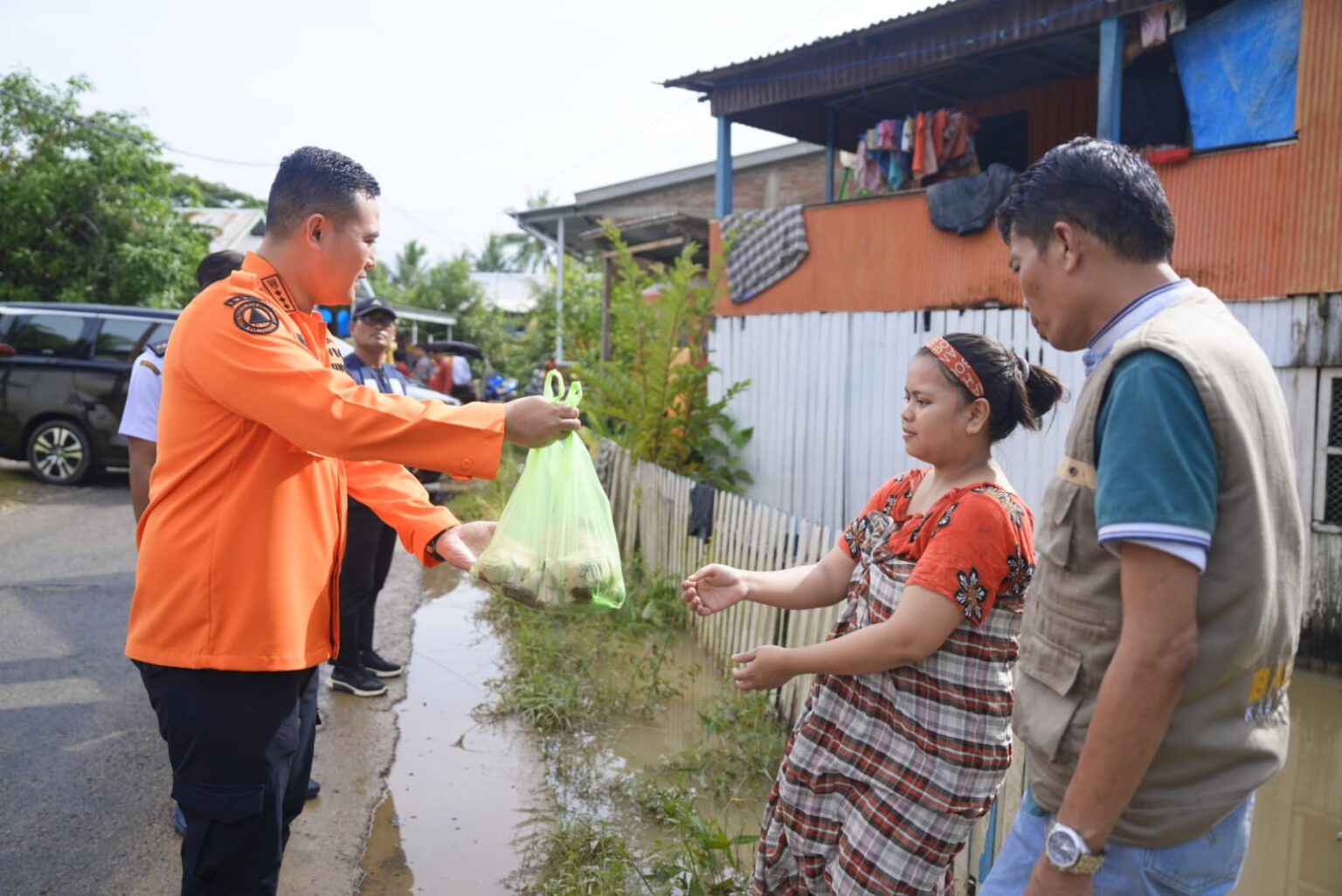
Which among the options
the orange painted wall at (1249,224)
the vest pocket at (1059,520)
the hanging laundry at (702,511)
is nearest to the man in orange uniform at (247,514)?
the vest pocket at (1059,520)

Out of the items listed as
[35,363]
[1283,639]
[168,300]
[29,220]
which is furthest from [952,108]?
[29,220]

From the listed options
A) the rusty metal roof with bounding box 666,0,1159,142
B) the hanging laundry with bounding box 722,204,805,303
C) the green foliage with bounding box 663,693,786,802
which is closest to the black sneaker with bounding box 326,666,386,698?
the green foliage with bounding box 663,693,786,802

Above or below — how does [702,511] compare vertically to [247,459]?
below

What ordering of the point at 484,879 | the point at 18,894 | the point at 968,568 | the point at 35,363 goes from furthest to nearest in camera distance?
the point at 35,363
the point at 484,879
the point at 18,894
the point at 968,568

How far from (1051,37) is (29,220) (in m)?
17.1

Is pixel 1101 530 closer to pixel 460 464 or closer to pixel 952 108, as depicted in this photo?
pixel 460 464

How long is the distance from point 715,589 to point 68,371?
1089cm

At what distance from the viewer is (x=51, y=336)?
1110 centimetres

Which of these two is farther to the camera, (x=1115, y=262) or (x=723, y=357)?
(x=723, y=357)

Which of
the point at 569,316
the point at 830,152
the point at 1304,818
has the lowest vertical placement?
the point at 1304,818

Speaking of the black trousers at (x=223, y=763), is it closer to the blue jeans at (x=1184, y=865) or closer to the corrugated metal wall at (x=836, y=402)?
the blue jeans at (x=1184, y=865)

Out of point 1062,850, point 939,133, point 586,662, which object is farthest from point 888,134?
point 1062,850

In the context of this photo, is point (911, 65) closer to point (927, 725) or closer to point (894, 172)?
point (894, 172)

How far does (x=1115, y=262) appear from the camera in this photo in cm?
157
